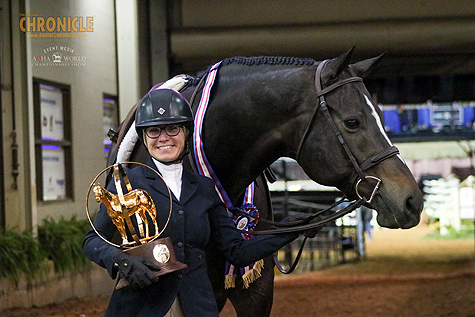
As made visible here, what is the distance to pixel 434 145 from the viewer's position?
A: 2295 centimetres

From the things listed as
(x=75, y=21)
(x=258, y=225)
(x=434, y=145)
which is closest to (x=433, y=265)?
(x=75, y=21)

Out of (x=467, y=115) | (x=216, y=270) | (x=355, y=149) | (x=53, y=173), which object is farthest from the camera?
(x=467, y=115)

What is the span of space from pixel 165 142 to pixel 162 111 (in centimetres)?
10

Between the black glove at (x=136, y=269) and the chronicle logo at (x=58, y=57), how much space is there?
5608 millimetres

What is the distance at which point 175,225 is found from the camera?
220cm

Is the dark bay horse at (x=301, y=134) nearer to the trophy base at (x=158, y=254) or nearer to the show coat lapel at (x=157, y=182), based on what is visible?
the show coat lapel at (x=157, y=182)

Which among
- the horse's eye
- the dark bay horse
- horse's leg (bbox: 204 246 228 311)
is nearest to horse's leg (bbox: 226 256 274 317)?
the dark bay horse

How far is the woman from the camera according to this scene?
213 centimetres

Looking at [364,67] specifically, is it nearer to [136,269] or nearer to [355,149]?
[355,149]

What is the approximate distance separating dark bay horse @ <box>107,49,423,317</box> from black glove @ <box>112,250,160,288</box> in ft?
2.89

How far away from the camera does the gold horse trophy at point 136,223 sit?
2021 mm

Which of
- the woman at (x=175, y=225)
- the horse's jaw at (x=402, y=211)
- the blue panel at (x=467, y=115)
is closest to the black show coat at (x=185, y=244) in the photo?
the woman at (x=175, y=225)

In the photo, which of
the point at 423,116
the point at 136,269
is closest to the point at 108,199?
the point at 136,269

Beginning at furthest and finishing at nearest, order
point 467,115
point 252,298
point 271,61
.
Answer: point 467,115 < point 252,298 < point 271,61
